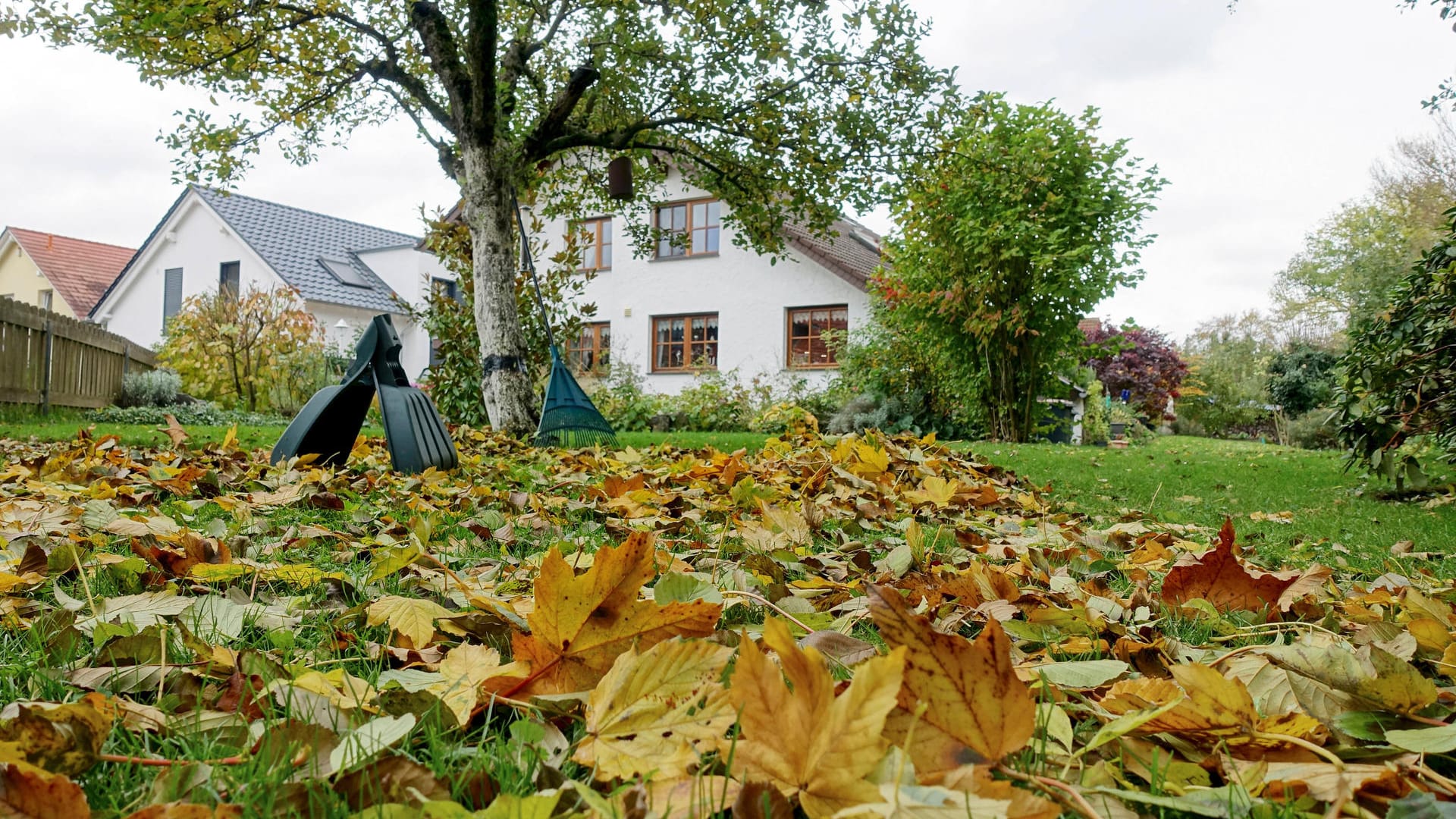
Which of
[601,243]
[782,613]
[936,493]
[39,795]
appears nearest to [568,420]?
[936,493]

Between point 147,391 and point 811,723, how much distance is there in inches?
618

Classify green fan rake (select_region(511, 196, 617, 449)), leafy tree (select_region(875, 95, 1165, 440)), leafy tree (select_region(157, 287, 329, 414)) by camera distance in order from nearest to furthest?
green fan rake (select_region(511, 196, 617, 449)) → leafy tree (select_region(875, 95, 1165, 440)) → leafy tree (select_region(157, 287, 329, 414))

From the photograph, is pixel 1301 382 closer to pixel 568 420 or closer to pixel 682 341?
pixel 682 341

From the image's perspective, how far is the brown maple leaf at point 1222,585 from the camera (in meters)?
1.35

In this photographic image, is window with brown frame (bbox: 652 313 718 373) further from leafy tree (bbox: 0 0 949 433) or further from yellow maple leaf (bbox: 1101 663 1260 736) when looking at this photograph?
yellow maple leaf (bbox: 1101 663 1260 736)

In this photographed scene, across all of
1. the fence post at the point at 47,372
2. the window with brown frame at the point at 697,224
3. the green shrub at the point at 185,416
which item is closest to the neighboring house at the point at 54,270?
the green shrub at the point at 185,416

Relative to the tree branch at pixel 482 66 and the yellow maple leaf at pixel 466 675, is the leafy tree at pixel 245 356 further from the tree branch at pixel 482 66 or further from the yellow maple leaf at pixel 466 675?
→ the yellow maple leaf at pixel 466 675

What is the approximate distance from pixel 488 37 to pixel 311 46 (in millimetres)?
1736

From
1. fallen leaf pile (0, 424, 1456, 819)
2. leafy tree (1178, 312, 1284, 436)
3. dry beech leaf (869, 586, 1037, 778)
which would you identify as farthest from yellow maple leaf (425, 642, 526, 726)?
leafy tree (1178, 312, 1284, 436)

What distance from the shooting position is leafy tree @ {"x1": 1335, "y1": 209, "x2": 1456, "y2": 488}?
3791mm

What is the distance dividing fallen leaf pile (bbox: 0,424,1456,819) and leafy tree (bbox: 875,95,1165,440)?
769 cm

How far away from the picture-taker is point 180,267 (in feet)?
80.4

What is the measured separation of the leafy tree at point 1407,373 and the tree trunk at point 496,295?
20.5 ft

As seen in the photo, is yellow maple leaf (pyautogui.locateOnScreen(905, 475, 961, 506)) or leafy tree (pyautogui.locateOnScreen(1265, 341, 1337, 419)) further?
leafy tree (pyautogui.locateOnScreen(1265, 341, 1337, 419))
